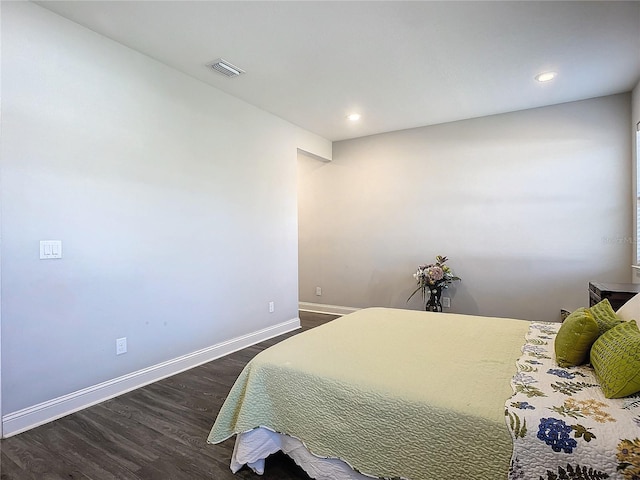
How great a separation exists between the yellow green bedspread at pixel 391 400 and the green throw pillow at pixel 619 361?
323 millimetres

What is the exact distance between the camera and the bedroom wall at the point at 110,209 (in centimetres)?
221

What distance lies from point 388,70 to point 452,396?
2.73 metres

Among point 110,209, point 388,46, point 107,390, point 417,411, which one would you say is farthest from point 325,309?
point 417,411

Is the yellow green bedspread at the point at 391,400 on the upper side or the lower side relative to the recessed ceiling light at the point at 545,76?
lower

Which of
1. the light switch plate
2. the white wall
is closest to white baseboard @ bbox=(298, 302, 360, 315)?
the white wall

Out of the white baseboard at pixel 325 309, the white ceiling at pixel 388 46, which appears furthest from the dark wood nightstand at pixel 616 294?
the white baseboard at pixel 325 309

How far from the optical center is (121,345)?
273 cm

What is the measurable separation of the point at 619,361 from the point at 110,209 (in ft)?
10.1

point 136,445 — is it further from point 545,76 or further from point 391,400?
point 545,76

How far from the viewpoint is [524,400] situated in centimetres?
129

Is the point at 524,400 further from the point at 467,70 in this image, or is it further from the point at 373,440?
the point at 467,70

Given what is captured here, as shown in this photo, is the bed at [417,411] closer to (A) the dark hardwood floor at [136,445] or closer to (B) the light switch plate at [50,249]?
(A) the dark hardwood floor at [136,445]

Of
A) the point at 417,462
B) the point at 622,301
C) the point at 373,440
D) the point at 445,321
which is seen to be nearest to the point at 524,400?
the point at 417,462

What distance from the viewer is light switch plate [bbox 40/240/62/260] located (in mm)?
2305
